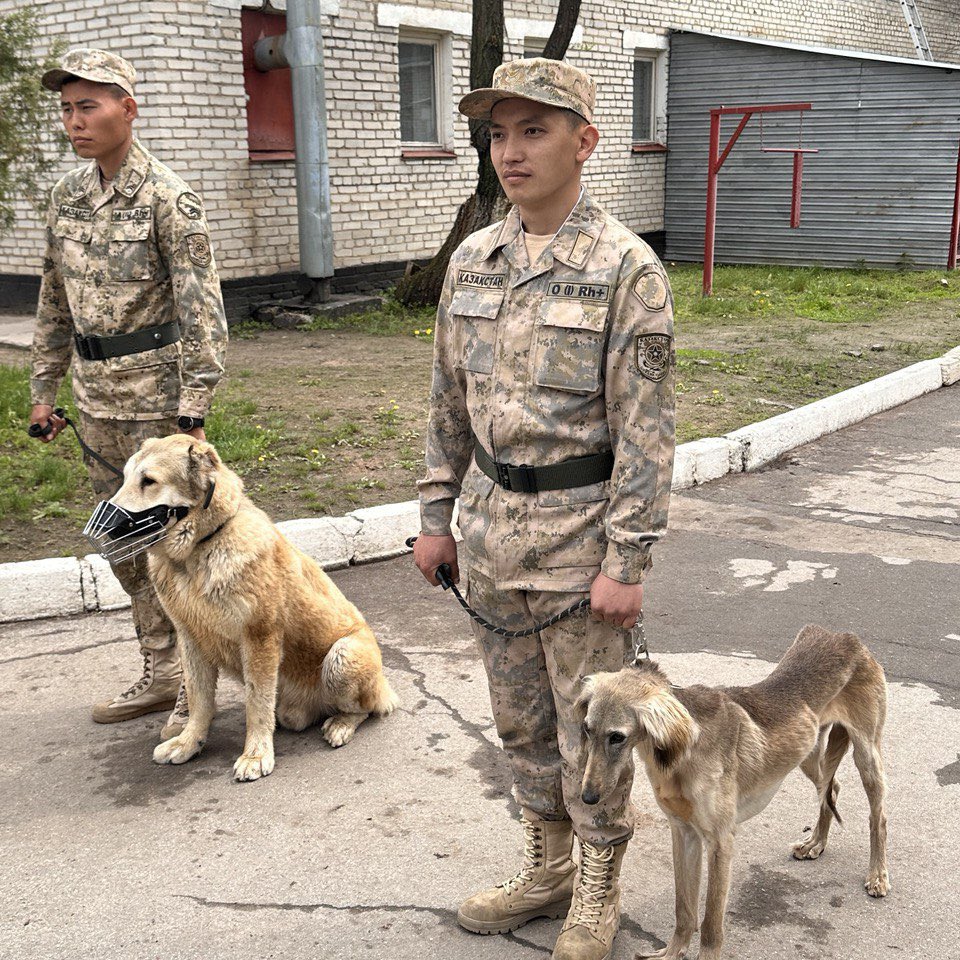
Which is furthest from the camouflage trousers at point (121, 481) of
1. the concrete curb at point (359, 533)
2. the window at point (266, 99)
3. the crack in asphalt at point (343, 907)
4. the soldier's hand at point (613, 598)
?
the window at point (266, 99)

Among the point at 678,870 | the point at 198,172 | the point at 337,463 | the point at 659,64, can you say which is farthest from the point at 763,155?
the point at 678,870

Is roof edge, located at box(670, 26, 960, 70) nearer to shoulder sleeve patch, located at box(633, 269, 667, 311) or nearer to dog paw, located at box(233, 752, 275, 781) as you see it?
shoulder sleeve patch, located at box(633, 269, 667, 311)

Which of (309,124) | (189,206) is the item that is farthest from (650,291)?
(309,124)

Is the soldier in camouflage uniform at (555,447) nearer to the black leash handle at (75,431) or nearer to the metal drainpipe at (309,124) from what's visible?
the black leash handle at (75,431)

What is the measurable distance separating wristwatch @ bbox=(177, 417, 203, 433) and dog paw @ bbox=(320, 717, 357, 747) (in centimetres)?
119

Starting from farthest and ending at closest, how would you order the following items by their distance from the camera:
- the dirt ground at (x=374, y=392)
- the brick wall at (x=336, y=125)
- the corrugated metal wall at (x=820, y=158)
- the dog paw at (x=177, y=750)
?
the corrugated metal wall at (x=820, y=158) < the brick wall at (x=336, y=125) < the dirt ground at (x=374, y=392) < the dog paw at (x=177, y=750)

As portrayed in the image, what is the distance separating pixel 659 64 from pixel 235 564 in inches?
693

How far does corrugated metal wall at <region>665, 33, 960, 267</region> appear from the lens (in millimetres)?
17312

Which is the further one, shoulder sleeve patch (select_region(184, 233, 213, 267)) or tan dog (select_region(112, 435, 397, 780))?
shoulder sleeve patch (select_region(184, 233, 213, 267))

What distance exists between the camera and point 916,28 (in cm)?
2488

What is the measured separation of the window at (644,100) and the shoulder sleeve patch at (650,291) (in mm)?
17688

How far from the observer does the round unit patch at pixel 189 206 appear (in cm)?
394

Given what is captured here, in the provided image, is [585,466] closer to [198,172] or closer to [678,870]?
[678,870]

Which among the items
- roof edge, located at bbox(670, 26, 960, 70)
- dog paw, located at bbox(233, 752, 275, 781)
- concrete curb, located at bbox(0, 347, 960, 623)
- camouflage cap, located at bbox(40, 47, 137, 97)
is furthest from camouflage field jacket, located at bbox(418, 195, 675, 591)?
roof edge, located at bbox(670, 26, 960, 70)
